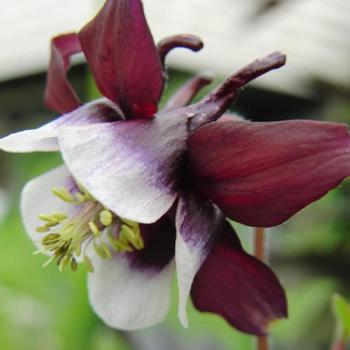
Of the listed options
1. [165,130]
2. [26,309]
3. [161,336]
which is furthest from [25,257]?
[165,130]

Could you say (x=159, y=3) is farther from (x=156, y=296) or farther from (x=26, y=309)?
(x=156, y=296)

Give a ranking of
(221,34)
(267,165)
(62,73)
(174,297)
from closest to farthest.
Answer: (267,165), (62,73), (174,297), (221,34)

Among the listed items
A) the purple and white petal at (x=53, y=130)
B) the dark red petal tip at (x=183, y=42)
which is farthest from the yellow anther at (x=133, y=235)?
the dark red petal tip at (x=183, y=42)

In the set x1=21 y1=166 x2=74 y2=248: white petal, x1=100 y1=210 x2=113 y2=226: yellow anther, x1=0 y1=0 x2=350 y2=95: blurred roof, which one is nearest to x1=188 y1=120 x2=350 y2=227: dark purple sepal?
x1=100 y1=210 x2=113 y2=226: yellow anther

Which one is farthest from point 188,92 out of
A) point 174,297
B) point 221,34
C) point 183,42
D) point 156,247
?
point 221,34

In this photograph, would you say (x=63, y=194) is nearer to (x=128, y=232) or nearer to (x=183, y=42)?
(x=128, y=232)

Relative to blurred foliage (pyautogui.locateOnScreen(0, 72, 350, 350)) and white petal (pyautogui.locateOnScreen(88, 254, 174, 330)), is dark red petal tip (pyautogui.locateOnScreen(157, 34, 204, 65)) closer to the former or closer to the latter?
white petal (pyautogui.locateOnScreen(88, 254, 174, 330))
